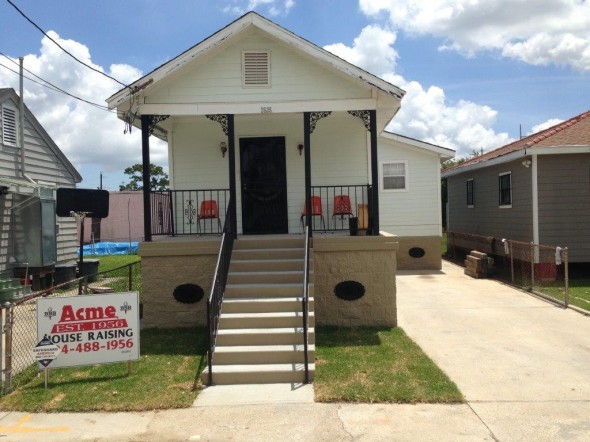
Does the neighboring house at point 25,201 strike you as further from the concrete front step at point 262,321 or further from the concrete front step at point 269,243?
the concrete front step at point 262,321

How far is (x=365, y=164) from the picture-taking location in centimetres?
1088

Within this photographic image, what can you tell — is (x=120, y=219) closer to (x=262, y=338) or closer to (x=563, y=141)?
(x=563, y=141)

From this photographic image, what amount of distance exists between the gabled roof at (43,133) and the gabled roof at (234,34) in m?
7.11

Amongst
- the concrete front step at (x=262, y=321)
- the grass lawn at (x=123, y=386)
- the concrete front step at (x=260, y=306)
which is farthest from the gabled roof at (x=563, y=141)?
the grass lawn at (x=123, y=386)

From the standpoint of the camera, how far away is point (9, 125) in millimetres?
14375

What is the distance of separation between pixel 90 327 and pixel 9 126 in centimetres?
1025

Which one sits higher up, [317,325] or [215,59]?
[215,59]

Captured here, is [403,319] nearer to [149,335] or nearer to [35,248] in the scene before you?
[149,335]

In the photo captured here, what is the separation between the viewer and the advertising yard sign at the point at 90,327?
6.43 metres

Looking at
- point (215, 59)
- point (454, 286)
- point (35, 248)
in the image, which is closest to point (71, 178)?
point (35, 248)

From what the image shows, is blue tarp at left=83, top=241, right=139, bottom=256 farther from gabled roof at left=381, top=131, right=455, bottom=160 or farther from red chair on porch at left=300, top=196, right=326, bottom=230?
red chair on porch at left=300, top=196, right=326, bottom=230

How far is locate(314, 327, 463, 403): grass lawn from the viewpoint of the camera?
5.59 meters

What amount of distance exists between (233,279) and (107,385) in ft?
8.76

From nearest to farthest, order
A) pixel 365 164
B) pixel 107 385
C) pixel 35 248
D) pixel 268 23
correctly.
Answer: pixel 107 385, pixel 268 23, pixel 365 164, pixel 35 248
